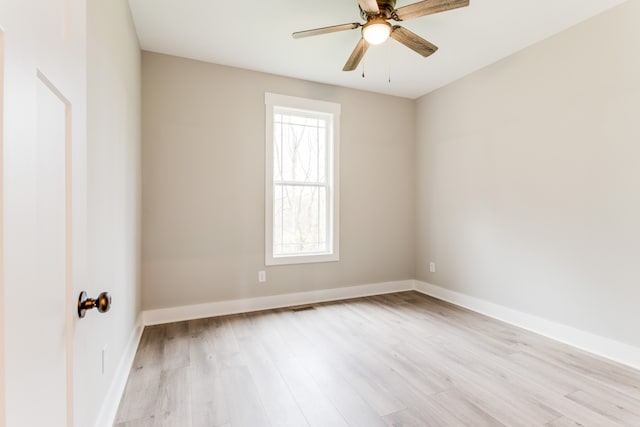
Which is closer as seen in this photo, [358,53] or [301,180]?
[358,53]

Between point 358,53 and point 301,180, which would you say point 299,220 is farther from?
point 358,53

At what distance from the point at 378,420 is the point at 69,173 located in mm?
1818

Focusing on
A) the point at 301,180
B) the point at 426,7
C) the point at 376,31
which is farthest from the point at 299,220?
the point at 426,7

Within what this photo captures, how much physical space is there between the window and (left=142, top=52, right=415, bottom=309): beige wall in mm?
108

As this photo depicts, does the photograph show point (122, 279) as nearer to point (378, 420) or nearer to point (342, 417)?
point (342, 417)

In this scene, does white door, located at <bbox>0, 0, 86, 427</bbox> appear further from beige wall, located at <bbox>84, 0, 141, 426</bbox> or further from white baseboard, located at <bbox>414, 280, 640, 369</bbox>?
white baseboard, located at <bbox>414, 280, 640, 369</bbox>

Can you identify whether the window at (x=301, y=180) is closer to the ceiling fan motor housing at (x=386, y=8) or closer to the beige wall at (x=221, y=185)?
the beige wall at (x=221, y=185)

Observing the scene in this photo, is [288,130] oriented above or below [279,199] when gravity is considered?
above

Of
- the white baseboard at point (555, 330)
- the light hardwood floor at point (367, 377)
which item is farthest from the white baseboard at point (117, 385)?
the white baseboard at point (555, 330)

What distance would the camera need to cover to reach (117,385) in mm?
1848

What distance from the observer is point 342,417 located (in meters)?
1.72

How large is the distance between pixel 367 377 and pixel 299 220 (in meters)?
2.10

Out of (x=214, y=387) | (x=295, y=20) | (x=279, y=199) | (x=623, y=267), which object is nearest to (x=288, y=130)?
(x=279, y=199)

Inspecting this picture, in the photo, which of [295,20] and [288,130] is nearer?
[295,20]
